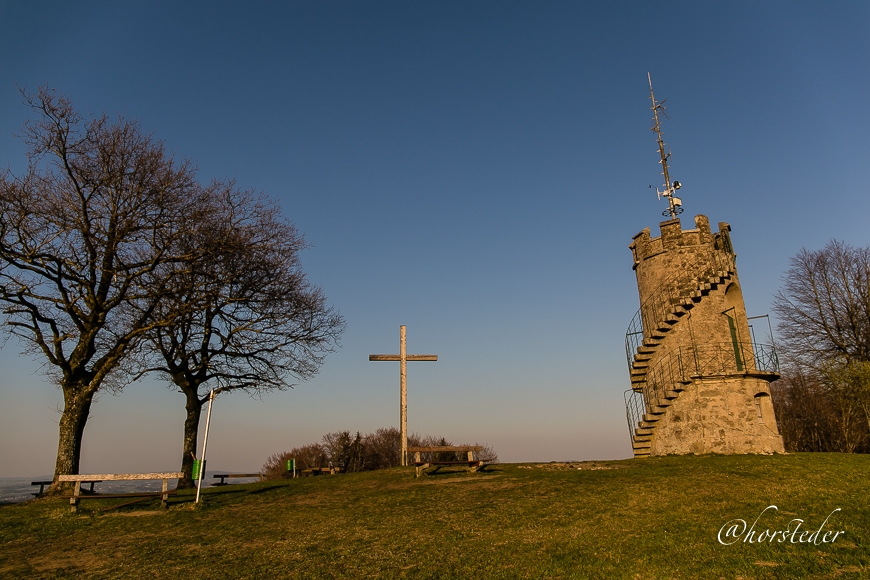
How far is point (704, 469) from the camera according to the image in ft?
44.0

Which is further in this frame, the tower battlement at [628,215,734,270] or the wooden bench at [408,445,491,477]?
the tower battlement at [628,215,734,270]

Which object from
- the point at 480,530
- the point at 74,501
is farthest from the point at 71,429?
the point at 480,530

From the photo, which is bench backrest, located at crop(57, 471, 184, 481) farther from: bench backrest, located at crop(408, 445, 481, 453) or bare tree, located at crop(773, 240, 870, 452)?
bare tree, located at crop(773, 240, 870, 452)

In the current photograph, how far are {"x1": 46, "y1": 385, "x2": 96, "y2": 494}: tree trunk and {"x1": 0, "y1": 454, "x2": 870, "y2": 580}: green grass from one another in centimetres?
148

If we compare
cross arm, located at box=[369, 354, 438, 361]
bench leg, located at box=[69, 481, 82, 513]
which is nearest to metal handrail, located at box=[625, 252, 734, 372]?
cross arm, located at box=[369, 354, 438, 361]

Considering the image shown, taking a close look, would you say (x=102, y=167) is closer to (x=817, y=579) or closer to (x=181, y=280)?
(x=181, y=280)

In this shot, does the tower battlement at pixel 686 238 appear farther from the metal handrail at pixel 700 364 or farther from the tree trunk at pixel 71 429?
the tree trunk at pixel 71 429

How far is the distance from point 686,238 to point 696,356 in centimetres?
512

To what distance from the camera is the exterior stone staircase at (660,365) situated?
20312 mm

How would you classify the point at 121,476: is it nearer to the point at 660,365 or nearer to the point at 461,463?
the point at 461,463

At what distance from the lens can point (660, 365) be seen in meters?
21.1

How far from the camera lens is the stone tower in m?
19.1

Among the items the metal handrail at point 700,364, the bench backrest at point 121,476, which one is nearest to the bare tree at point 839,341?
the metal handrail at point 700,364

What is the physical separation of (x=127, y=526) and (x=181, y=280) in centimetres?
1026
